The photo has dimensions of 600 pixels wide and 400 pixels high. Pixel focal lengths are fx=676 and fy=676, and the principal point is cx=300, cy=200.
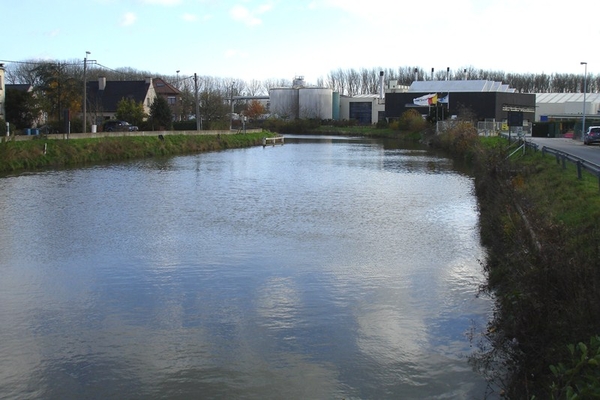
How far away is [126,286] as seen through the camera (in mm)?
11305

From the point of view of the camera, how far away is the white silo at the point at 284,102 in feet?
344

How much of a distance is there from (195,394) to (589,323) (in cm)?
415

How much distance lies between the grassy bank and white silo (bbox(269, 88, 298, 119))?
2097 inches

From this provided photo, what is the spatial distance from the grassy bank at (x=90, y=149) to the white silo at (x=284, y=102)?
53.3 m

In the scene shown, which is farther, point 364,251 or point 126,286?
point 364,251

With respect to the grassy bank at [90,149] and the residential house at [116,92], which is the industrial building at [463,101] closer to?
the grassy bank at [90,149]

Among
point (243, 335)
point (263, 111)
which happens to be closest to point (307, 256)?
point (243, 335)

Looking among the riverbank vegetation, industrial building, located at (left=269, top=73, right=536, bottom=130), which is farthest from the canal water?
industrial building, located at (left=269, top=73, right=536, bottom=130)

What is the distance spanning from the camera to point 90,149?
3634 centimetres

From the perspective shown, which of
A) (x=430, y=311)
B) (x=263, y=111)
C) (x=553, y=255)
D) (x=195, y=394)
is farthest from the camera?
(x=263, y=111)

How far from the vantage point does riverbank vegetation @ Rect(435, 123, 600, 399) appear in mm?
6087

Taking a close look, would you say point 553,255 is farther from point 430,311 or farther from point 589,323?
point 430,311

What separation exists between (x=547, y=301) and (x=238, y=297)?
191 inches

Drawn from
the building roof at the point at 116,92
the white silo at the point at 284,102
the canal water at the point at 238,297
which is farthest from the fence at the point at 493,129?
the white silo at the point at 284,102
